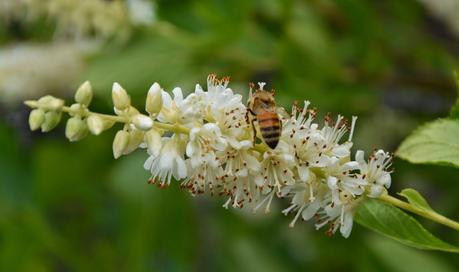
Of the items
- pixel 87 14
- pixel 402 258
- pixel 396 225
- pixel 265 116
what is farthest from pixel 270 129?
pixel 87 14

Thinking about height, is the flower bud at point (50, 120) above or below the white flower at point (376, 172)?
below

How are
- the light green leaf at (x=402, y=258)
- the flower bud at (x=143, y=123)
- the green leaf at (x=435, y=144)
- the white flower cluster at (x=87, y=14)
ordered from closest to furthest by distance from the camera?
the flower bud at (x=143, y=123) → the green leaf at (x=435, y=144) → the light green leaf at (x=402, y=258) → the white flower cluster at (x=87, y=14)

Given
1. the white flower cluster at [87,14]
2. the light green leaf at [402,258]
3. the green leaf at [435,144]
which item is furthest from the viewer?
the white flower cluster at [87,14]

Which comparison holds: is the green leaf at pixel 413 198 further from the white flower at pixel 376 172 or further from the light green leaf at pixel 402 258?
the light green leaf at pixel 402 258

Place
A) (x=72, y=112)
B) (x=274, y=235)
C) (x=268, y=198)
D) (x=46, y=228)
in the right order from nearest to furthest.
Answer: (x=72, y=112), (x=268, y=198), (x=46, y=228), (x=274, y=235)

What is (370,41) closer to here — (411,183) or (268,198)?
(411,183)

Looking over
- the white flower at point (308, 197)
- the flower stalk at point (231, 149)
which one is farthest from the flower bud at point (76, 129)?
the white flower at point (308, 197)

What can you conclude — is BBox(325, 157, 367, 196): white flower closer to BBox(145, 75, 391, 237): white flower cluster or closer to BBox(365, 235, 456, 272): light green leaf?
BBox(145, 75, 391, 237): white flower cluster

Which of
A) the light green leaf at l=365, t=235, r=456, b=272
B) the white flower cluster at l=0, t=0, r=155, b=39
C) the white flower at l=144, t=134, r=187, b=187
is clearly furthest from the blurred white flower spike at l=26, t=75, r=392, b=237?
the white flower cluster at l=0, t=0, r=155, b=39

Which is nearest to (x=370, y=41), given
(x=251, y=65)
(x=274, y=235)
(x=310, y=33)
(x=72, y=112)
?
(x=310, y=33)
